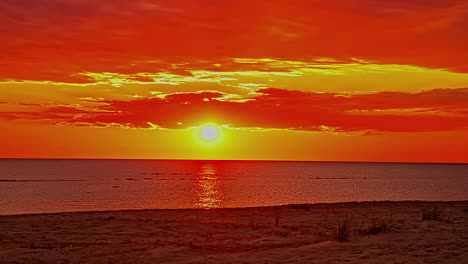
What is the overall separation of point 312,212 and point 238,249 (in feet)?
42.6

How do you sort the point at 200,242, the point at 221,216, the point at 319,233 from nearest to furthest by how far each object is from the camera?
the point at 200,242
the point at 319,233
the point at 221,216

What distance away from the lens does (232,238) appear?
20.9 m

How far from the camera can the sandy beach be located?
1652cm

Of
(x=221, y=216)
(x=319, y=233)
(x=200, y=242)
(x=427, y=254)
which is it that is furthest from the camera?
(x=221, y=216)

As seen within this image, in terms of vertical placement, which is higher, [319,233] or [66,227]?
[66,227]

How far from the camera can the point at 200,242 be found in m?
20.1

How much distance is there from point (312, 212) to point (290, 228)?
7.35m

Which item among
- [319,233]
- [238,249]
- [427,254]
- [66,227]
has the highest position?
[66,227]

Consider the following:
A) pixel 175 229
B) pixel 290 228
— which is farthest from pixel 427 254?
pixel 175 229

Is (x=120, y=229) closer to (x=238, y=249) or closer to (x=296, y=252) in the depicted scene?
(x=238, y=249)

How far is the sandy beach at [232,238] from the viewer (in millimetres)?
16516

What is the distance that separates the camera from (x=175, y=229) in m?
24.1

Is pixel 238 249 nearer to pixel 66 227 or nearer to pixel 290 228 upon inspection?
pixel 290 228

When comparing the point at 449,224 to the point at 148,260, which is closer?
the point at 148,260
